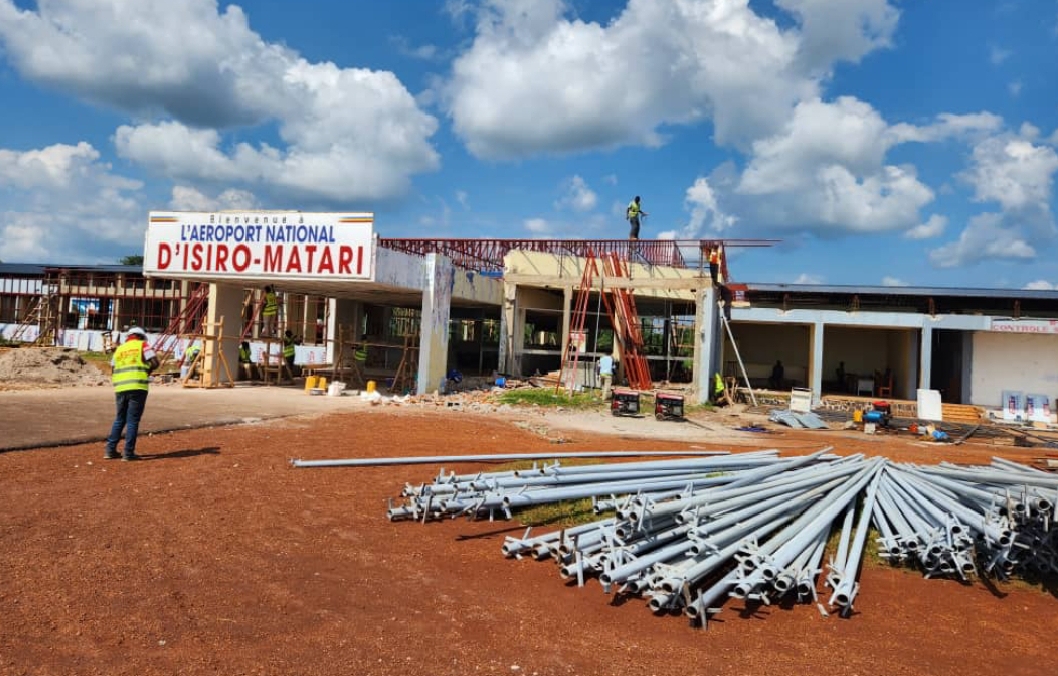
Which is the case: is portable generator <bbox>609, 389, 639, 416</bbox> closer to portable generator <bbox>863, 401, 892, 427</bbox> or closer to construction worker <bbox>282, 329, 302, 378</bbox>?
portable generator <bbox>863, 401, 892, 427</bbox>

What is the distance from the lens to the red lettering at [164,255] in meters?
18.2

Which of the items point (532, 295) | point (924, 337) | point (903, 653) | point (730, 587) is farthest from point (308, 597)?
point (924, 337)

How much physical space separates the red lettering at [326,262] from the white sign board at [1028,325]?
21490 mm

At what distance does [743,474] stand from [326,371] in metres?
20.3

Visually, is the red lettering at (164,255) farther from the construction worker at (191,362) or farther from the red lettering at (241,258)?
the construction worker at (191,362)

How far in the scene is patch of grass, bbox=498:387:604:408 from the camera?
17781 mm

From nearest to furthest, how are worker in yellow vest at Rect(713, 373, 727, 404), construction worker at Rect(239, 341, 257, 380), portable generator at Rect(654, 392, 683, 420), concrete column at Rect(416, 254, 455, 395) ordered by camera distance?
portable generator at Rect(654, 392, 683, 420)
concrete column at Rect(416, 254, 455, 395)
construction worker at Rect(239, 341, 257, 380)
worker in yellow vest at Rect(713, 373, 727, 404)

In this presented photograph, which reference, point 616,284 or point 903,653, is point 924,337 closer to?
point 616,284

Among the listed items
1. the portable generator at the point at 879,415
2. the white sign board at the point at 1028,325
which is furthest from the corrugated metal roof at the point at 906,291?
the portable generator at the point at 879,415

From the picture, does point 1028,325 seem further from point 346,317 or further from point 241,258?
point 241,258

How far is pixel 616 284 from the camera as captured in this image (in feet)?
70.2

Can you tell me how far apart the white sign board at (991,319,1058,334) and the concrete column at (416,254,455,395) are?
18405 mm

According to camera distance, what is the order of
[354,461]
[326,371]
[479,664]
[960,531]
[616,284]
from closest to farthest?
[479,664] → [960,531] → [354,461] → [616,284] → [326,371]

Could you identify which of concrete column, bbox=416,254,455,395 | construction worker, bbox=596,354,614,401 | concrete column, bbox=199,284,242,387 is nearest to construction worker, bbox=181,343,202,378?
concrete column, bbox=199,284,242,387
